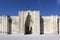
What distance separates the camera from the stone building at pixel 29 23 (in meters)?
21.7

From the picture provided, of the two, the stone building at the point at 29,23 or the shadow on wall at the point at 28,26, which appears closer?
the stone building at the point at 29,23

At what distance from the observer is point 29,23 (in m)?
22.9

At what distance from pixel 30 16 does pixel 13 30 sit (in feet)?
12.9

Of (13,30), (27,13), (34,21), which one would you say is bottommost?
(13,30)

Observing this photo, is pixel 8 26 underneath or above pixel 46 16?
underneath

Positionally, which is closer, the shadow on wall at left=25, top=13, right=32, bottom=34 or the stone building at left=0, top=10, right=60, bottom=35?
the stone building at left=0, top=10, right=60, bottom=35

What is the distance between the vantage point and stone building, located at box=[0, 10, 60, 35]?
21.7 metres

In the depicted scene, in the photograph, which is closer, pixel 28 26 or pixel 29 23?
pixel 29 23

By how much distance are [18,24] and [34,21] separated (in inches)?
116

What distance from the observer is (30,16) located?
73.3 ft

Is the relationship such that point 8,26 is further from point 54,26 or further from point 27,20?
point 54,26

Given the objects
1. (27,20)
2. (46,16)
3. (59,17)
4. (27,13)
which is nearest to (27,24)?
(27,20)

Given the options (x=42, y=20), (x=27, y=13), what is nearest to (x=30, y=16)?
(x=27, y=13)

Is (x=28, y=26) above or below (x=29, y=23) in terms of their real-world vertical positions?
below
